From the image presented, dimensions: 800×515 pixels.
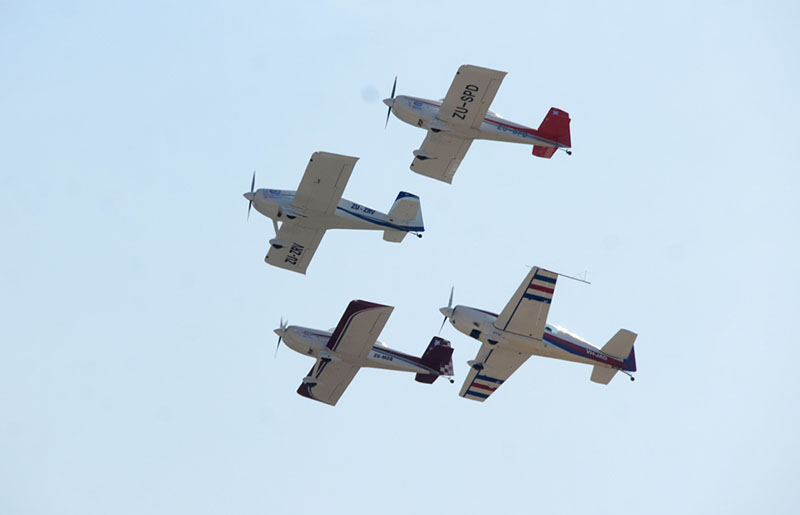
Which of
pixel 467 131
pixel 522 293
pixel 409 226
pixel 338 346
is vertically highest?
pixel 467 131

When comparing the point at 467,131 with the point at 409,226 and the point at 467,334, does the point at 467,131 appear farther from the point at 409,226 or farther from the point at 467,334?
the point at 467,334

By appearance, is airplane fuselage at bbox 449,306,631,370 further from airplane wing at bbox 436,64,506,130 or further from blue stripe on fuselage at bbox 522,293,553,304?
airplane wing at bbox 436,64,506,130

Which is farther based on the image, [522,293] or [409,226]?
[409,226]

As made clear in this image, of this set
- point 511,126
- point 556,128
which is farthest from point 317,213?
point 556,128

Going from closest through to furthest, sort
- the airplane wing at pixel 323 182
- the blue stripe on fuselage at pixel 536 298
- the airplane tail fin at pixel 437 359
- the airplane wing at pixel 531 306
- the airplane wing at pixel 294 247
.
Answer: the airplane wing at pixel 531 306, the blue stripe on fuselage at pixel 536 298, the airplane wing at pixel 323 182, the airplane tail fin at pixel 437 359, the airplane wing at pixel 294 247

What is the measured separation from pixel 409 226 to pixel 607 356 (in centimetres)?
934

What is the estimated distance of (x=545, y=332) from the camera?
4441cm

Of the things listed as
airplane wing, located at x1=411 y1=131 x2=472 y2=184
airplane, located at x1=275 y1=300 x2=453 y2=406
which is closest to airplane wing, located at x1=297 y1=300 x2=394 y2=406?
airplane, located at x1=275 y1=300 x2=453 y2=406

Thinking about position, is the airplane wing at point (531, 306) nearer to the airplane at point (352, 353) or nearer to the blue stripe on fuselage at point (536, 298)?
the blue stripe on fuselage at point (536, 298)

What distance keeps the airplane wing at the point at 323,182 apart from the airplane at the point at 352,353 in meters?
4.26

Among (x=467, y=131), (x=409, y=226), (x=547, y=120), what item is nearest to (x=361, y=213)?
(x=409, y=226)

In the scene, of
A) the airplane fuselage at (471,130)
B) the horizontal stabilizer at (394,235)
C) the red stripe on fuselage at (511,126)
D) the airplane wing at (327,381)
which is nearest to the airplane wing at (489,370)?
the airplane wing at (327,381)

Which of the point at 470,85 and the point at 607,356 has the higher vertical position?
the point at 470,85

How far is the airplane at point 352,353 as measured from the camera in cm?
4419
